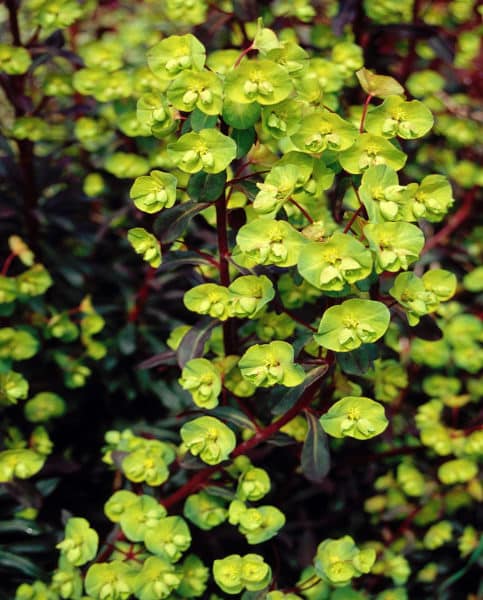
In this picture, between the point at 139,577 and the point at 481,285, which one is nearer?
the point at 139,577

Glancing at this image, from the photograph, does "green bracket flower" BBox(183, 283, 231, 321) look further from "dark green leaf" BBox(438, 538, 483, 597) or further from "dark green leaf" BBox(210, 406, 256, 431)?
"dark green leaf" BBox(438, 538, 483, 597)

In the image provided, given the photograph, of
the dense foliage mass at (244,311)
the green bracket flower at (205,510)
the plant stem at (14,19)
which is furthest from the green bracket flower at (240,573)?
the plant stem at (14,19)

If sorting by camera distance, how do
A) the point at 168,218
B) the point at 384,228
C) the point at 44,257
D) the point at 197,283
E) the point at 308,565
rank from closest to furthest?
the point at 384,228 < the point at 168,218 < the point at 197,283 < the point at 308,565 < the point at 44,257

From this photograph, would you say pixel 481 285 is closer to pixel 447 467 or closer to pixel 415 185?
pixel 447 467

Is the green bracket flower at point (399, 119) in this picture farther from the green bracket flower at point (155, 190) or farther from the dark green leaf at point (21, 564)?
the dark green leaf at point (21, 564)

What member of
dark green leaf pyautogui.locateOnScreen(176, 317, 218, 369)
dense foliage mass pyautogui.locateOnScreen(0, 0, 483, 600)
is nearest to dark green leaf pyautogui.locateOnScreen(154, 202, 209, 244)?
dense foliage mass pyautogui.locateOnScreen(0, 0, 483, 600)

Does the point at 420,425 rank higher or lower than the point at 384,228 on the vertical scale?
lower

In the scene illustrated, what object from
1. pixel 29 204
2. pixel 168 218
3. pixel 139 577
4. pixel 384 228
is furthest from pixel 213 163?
pixel 29 204
